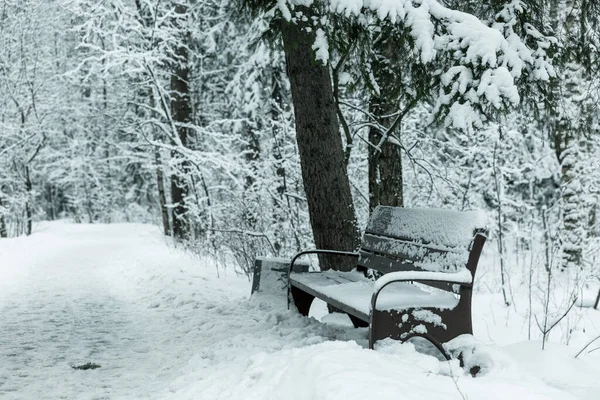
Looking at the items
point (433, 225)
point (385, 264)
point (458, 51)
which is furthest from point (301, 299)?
point (458, 51)

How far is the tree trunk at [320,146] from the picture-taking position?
5.57 m

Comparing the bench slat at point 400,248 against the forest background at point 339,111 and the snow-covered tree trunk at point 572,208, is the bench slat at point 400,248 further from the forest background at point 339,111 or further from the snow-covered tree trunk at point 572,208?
the snow-covered tree trunk at point 572,208

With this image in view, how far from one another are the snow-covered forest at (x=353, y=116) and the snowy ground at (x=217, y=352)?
382 mm

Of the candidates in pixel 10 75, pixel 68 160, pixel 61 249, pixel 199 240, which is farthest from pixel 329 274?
pixel 68 160

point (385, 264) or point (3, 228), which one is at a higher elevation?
point (385, 264)

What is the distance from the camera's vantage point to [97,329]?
605 cm

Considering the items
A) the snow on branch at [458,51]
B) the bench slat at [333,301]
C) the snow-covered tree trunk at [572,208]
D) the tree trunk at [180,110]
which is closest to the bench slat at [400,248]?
the bench slat at [333,301]

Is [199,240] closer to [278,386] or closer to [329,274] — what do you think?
[329,274]

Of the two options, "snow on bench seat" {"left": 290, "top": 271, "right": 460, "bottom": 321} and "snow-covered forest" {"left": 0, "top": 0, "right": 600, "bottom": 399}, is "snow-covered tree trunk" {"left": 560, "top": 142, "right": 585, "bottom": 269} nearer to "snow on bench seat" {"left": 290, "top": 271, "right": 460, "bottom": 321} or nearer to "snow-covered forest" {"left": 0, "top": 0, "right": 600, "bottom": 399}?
"snow-covered forest" {"left": 0, "top": 0, "right": 600, "bottom": 399}

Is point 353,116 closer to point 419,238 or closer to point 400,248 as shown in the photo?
point 400,248

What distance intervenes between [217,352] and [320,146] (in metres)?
2.21

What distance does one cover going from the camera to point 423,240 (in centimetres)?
435

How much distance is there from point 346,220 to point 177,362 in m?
2.15

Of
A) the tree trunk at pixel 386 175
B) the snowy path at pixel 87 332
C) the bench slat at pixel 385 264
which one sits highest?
the tree trunk at pixel 386 175
